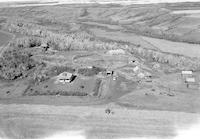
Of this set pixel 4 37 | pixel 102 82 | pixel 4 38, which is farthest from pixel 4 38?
pixel 102 82

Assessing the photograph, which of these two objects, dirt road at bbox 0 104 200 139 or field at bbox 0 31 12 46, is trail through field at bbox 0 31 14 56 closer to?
field at bbox 0 31 12 46

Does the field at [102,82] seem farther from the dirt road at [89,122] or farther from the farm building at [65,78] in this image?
the farm building at [65,78]

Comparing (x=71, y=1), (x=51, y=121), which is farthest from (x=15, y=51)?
(x=71, y=1)

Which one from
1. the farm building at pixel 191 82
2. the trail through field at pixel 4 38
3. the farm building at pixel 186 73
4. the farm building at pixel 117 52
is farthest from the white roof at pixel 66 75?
the trail through field at pixel 4 38

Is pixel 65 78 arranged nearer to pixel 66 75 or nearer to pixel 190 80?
pixel 66 75

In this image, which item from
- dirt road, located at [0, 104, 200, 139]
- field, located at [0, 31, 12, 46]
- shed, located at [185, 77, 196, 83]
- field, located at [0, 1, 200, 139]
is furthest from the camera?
field, located at [0, 31, 12, 46]

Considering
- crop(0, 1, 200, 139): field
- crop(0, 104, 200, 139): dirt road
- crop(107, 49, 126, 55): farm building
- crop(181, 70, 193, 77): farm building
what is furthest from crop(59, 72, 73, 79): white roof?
crop(181, 70, 193, 77): farm building
